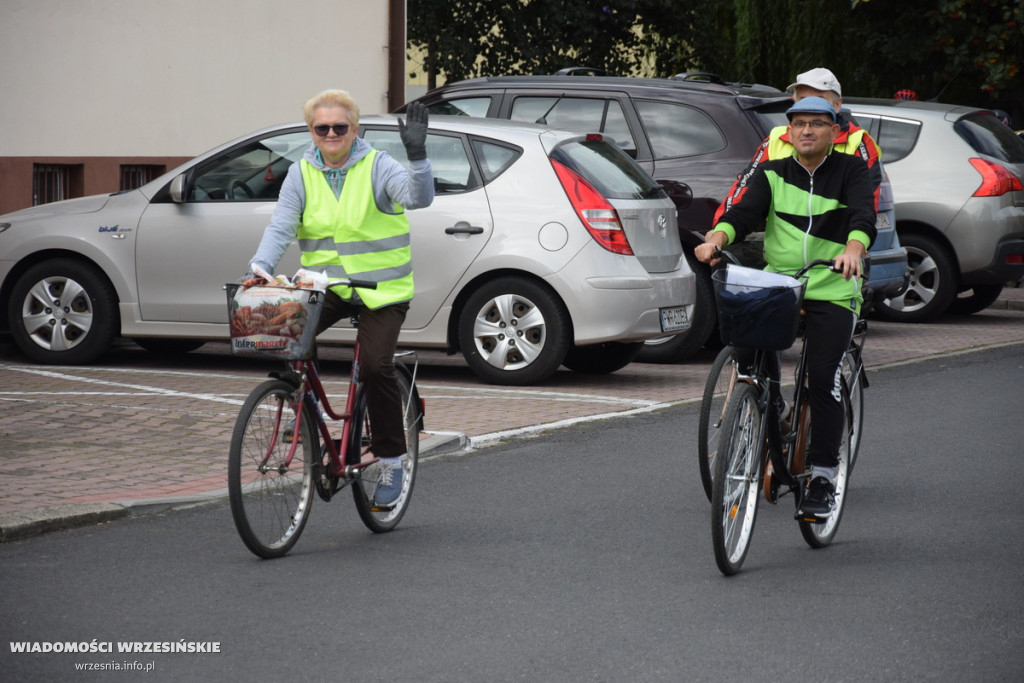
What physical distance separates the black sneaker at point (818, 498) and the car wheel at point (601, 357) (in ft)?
16.5

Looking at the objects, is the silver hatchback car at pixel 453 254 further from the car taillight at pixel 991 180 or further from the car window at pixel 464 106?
the car taillight at pixel 991 180

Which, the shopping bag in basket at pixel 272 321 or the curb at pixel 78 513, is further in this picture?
the curb at pixel 78 513

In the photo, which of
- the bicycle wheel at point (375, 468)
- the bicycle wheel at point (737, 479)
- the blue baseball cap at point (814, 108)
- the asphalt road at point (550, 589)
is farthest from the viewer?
the bicycle wheel at point (375, 468)

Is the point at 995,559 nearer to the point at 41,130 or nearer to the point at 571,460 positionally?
the point at 571,460

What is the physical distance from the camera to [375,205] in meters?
6.01

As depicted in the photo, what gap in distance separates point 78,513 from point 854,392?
3.33 meters

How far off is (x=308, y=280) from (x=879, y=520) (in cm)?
261

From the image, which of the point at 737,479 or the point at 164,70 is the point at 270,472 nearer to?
the point at 737,479

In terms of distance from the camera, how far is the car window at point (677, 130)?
12078 mm

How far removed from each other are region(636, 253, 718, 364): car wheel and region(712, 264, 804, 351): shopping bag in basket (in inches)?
238

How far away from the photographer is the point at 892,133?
14.9m

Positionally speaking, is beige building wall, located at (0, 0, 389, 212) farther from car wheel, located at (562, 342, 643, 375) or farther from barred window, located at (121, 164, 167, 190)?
car wheel, located at (562, 342, 643, 375)

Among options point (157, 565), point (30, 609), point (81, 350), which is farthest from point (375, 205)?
point (81, 350)

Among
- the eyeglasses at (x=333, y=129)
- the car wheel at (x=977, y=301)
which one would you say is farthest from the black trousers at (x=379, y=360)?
the car wheel at (x=977, y=301)
